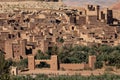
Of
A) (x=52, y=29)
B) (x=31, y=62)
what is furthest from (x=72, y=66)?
(x=52, y=29)

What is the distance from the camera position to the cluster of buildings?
45.3m

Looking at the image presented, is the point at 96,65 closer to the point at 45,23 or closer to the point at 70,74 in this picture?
the point at 70,74

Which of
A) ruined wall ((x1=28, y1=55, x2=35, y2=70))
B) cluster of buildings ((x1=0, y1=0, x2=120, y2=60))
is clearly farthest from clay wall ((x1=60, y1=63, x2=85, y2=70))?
cluster of buildings ((x1=0, y1=0, x2=120, y2=60))

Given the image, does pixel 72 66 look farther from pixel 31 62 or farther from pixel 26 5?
pixel 26 5

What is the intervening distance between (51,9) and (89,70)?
747 inches

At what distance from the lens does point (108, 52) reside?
45.2 metres

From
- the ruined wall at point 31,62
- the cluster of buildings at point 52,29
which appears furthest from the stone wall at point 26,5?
the ruined wall at point 31,62

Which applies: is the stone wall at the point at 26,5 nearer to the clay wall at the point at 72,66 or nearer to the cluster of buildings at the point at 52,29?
the cluster of buildings at the point at 52,29

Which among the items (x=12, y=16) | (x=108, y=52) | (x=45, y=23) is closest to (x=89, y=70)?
(x=108, y=52)

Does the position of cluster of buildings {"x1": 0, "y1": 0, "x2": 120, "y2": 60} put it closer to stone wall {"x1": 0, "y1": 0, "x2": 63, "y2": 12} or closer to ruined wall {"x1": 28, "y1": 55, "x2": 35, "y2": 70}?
stone wall {"x1": 0, "y1": 0, "x2": 63, "y2": 12}

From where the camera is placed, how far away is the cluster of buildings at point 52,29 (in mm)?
45312

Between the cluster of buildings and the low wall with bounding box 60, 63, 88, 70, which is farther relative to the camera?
the cluster of buildings

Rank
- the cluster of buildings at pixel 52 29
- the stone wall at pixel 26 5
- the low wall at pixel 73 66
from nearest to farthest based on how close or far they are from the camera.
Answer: the low wall at pixel 73 66 < the cluster of buildings at pixel 52 29 < the stone wall at pixel 26 5

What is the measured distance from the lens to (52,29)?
50375 millimetres
